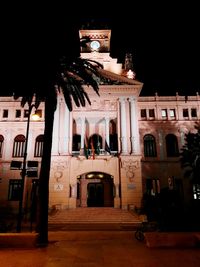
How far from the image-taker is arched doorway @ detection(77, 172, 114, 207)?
111 ft

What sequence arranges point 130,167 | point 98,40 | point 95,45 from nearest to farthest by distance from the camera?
point 130,167
point 95,45
point 98,40

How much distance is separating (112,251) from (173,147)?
91.7ft

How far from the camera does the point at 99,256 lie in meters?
9.91

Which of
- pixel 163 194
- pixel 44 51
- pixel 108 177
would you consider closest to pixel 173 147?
pixel 108 177

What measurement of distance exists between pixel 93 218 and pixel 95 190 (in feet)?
26.9

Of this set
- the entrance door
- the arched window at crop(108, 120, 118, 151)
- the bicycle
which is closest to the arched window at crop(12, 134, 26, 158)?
the entrance door

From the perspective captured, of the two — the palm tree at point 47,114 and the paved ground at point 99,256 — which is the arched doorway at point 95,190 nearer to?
the palm tree at point 47,114

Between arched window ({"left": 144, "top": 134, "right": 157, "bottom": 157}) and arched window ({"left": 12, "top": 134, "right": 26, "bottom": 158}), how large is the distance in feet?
60.9

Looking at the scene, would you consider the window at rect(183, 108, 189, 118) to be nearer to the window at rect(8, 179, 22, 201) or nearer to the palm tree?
the palm tree

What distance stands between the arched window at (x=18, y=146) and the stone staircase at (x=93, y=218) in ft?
38.6

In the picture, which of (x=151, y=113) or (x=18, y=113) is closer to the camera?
(x=18, y=113)

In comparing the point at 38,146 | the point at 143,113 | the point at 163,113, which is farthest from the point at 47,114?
the point at 163,113

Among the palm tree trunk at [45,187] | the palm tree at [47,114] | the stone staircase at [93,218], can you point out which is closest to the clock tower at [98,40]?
the palm tree at [47,114]

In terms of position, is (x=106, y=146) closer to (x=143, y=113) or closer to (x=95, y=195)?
(x=95, y=195)
